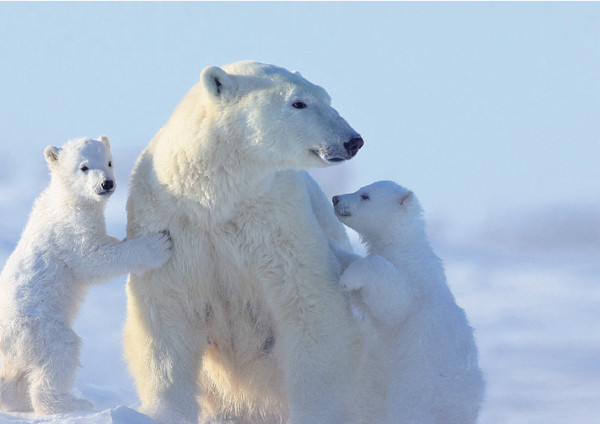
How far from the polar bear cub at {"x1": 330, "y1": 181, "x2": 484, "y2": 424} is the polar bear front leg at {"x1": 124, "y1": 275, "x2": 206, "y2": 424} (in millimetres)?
1165

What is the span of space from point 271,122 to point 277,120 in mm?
40

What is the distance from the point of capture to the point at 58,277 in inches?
272

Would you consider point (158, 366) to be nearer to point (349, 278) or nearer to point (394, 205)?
point (349, 278)

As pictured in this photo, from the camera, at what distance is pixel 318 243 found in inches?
264

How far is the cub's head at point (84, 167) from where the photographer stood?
686cm

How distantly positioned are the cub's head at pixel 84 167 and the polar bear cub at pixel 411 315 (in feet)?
5.58

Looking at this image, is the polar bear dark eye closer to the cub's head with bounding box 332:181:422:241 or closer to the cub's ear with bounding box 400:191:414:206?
the cub's head with bounding box 332:181:422:241

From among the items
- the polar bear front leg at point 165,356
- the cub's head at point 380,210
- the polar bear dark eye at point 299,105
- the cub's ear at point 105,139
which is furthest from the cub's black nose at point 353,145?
the cub's ear at point 105,139

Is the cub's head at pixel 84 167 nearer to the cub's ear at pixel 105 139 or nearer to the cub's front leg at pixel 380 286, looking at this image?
the cub's ear at pixel 105 139

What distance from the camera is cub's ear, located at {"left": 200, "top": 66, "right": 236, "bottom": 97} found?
626 cm

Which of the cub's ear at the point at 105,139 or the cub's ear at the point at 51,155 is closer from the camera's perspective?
the cub's ear at the point at 51,155

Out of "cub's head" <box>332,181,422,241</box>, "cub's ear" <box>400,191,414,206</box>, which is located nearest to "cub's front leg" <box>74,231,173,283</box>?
"cub's head" <box>332,181,422,241</box>

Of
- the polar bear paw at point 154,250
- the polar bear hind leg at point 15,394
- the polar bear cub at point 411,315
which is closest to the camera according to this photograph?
the polar bear cub at point 411,315

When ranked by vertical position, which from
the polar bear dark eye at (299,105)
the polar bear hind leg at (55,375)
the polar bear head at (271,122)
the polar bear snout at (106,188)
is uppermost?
the polar bear dark eye at (299,105)
